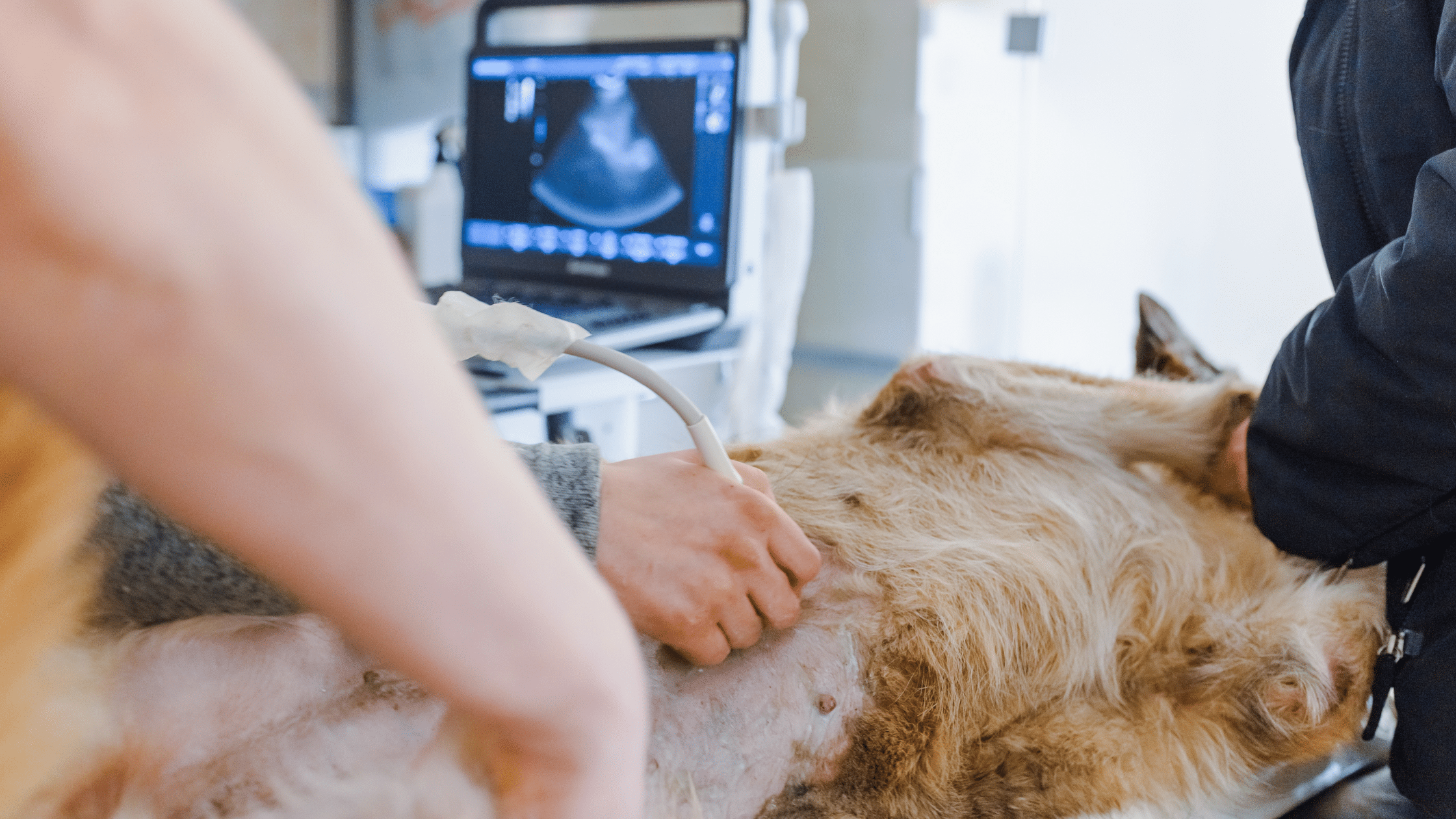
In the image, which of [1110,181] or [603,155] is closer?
[603,155]

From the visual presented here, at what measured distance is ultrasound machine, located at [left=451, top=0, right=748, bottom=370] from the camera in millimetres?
1595

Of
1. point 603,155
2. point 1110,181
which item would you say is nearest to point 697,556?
point 603,155

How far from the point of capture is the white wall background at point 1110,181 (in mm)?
2066

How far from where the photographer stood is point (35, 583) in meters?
0.40

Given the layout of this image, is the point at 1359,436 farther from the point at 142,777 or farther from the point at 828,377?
the point at 828,377

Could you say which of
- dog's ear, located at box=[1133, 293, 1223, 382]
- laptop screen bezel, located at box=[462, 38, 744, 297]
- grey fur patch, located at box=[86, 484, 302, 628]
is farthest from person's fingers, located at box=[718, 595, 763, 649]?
laptop screen bezel, located at box=[462, 38, 744, 297]

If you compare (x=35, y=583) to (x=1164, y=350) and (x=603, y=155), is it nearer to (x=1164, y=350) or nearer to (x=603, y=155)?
(x=1164, y=350)

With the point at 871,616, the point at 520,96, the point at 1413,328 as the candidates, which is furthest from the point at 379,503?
the point at 520,96

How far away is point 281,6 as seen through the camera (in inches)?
88.9

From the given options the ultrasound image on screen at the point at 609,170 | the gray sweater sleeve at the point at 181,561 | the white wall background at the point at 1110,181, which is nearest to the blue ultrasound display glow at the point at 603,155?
the ultrasound image on screen at the point at 609,170

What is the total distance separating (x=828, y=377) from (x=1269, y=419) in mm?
1830

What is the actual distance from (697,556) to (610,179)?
117 centimetres

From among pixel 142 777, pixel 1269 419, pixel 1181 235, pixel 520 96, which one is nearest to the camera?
pixel 142 777

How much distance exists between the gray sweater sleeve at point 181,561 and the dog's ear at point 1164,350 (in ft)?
2.82
